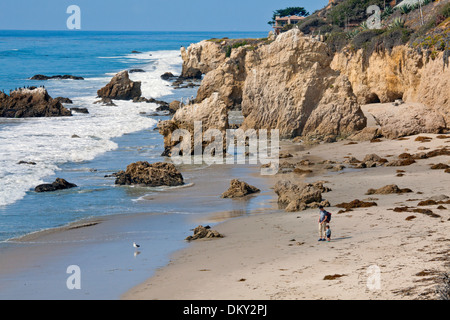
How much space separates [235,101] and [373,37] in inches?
404

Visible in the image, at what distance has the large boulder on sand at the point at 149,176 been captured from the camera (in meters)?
23.8

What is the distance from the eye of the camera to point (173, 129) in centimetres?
2984

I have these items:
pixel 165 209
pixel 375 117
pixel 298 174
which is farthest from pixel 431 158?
pixel 165 209

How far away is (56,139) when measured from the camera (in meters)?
35.4

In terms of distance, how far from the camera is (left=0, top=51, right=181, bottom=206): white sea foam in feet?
82.9

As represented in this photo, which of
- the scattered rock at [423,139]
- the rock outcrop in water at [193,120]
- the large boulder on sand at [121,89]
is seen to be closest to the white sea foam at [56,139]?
the large boulder on sand at [121,89]

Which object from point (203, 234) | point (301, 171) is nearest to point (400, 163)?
point (301, 171)

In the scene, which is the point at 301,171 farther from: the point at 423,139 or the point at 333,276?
the point at 333,276

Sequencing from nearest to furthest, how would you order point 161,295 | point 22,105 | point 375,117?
point 161,295 → point 375,117 → point 22,105

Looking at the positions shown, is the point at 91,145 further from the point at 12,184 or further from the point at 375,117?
the point at 375,117

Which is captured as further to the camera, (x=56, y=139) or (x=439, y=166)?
(x=56, y=139)

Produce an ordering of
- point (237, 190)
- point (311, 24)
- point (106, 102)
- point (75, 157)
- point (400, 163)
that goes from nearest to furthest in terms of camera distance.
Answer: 1. point (237, 190)
2. point (400, 163)
3. point (75, 157)
4. point (106, 102)
5. point (311, 24)

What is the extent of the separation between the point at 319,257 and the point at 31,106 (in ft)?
117

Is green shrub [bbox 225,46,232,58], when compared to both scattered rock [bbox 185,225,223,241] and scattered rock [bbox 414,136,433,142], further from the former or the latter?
scattered rock [bbox 185,225,223,241]
